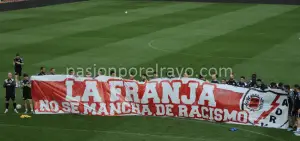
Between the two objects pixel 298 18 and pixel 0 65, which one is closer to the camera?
pixel 0 65

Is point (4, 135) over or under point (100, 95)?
under

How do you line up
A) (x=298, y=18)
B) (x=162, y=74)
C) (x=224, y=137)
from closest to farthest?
(x=224, y=137) < (x=162, y=74) < (x=298, y=18)

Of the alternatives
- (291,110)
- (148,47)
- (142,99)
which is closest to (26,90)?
(142,99)

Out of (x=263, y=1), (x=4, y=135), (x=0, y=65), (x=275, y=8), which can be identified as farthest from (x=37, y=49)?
(x=263, y=1)

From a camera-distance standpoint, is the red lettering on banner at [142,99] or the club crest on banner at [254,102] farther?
the red lettering on banner at [142,99]

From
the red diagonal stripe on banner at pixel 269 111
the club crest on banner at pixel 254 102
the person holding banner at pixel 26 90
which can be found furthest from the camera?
the person holding banner at pixel 26 90

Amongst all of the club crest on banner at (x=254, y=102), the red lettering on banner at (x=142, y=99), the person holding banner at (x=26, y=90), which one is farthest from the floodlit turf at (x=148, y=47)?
the person holding banner at (x=26, y=90)

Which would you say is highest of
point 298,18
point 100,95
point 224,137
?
point 298,18

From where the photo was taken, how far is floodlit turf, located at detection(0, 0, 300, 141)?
16.2 metres

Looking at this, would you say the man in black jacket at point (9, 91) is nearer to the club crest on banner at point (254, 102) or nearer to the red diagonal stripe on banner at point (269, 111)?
the club crest on banner at point (254, 102)

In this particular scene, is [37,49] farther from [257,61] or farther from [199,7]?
[199,7]

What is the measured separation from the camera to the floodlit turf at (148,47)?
1620 centimetres

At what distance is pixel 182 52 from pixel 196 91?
1212cm

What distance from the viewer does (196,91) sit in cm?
1683
